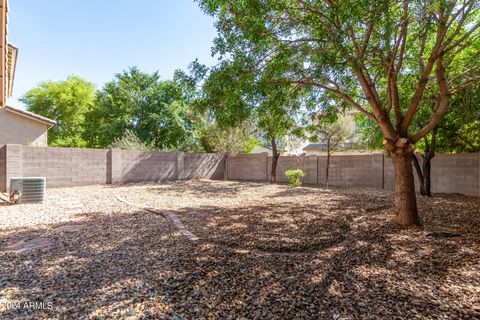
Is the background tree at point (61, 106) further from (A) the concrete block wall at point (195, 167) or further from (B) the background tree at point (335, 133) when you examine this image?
(B) the background tree at point (335, 133)

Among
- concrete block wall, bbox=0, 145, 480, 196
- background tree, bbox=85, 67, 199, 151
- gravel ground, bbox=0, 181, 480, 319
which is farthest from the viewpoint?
background tree, bbox=85, 67, 199, 151

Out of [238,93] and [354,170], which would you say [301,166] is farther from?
[238,93]

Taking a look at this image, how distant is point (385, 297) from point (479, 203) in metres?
6.72

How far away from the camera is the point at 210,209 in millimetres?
5980

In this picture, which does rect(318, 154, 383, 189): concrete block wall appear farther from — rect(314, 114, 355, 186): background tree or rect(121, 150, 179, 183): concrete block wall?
rect(121, 150, 179, 183): concrete block wall

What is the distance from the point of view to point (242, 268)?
8.91 ft

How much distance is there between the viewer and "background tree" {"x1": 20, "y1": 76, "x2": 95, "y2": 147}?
990 inches

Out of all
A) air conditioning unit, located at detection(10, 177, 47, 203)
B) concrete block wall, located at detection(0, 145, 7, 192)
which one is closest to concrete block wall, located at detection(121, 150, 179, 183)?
concrete block wall, located at detection(0, 145, 7, 192)

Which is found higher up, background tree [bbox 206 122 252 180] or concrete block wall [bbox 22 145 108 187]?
background tree [bbox 206 122 252 180]

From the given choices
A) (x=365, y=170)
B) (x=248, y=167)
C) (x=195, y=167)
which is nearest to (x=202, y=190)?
(x=195, y=167)

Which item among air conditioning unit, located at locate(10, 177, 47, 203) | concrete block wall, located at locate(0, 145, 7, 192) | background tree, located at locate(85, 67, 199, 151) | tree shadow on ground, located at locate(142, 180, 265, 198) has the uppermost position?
background tree, located at locate(85, 67, 199, 151)

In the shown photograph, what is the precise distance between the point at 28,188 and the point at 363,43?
315 inches

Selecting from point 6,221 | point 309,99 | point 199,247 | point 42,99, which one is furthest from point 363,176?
point 42,99

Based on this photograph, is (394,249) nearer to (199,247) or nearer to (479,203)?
(199,247)
